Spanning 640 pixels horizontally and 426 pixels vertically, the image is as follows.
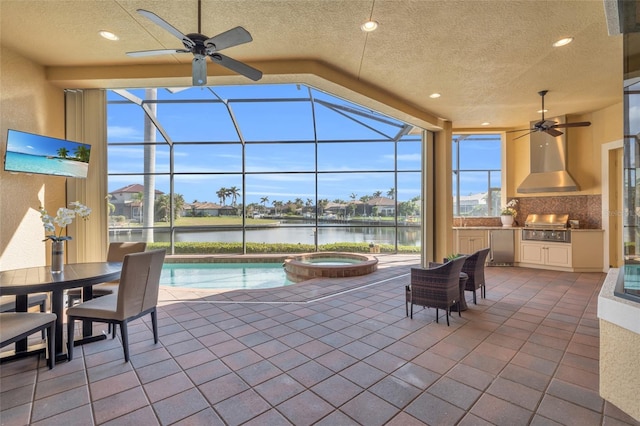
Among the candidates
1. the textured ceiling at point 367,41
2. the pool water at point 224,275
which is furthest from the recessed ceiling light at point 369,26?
the pool water at point 224,275

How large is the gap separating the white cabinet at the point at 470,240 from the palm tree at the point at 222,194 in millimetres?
6082

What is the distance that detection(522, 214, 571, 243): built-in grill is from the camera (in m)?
5.90

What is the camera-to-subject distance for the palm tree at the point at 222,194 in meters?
8.25

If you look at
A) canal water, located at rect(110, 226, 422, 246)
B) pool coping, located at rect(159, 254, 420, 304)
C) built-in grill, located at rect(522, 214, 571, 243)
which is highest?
built-in grill, located at rect(522, 214, 571, 243)

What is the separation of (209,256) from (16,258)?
180 inches

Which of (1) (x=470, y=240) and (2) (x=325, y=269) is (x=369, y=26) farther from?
(1) (x=470, y=240)

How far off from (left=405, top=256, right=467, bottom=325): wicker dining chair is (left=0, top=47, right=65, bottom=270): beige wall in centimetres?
464

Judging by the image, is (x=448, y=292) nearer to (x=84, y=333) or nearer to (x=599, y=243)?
(x=84, y=333)

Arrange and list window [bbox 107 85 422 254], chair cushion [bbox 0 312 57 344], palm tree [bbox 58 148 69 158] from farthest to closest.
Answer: window [bbox 107 85 422 254]
palm tree [bbox 58 148 69 158]
chair cushion [bbox 0 312 57 344]

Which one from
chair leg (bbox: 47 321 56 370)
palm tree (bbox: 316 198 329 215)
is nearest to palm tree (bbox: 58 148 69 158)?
chair leg (bbox: 47 321 56 370)

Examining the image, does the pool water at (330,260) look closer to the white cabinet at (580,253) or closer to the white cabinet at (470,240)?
the white cabinet at (470,240)

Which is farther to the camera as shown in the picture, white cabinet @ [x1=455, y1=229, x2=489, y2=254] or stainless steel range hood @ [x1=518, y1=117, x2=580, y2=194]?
white cabinet @ [x1=455, y1=229, x2=489, y2=254]

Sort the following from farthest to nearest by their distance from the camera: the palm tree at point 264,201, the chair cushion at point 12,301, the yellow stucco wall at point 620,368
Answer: the palm tree at point 264,201, the chair cushion at point 12,301, the yellow stucco wall at point 620,368

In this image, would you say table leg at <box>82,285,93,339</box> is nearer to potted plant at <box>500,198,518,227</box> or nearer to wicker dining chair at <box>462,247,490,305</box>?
wicker dining chair at <box>462,247,490,305</box>
